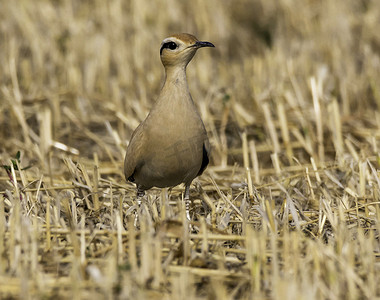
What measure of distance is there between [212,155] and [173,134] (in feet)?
6.64

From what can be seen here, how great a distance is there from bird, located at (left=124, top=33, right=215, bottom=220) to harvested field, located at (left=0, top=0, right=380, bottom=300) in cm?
23

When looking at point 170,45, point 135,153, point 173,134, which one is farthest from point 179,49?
point 135,153

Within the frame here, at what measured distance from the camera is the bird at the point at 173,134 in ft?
15.4

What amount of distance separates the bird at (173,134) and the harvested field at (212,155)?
0.23m

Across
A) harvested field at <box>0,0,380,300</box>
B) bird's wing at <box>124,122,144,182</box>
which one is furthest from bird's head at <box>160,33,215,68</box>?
harvested field at <box>0,0,380,300</box>

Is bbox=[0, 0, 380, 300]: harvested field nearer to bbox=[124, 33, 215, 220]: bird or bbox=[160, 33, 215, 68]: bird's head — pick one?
bbox=[124, 33, 215, 220]: bird

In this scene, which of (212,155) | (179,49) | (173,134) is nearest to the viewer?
(173,134)

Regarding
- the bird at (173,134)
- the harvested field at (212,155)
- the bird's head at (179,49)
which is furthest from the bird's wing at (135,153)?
the bird's head at (179,49)

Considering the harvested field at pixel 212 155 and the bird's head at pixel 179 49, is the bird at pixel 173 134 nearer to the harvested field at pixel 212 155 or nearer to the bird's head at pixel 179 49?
the bird's head at pixel 179 49

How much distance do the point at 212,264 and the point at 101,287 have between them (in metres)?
0.79

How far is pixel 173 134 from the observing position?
184 inches

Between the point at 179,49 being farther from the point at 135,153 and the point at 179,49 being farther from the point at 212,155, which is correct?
the point at 212,155

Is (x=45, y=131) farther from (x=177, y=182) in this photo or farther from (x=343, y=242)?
(x=343, y=242)

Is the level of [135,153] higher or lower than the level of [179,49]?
lower
